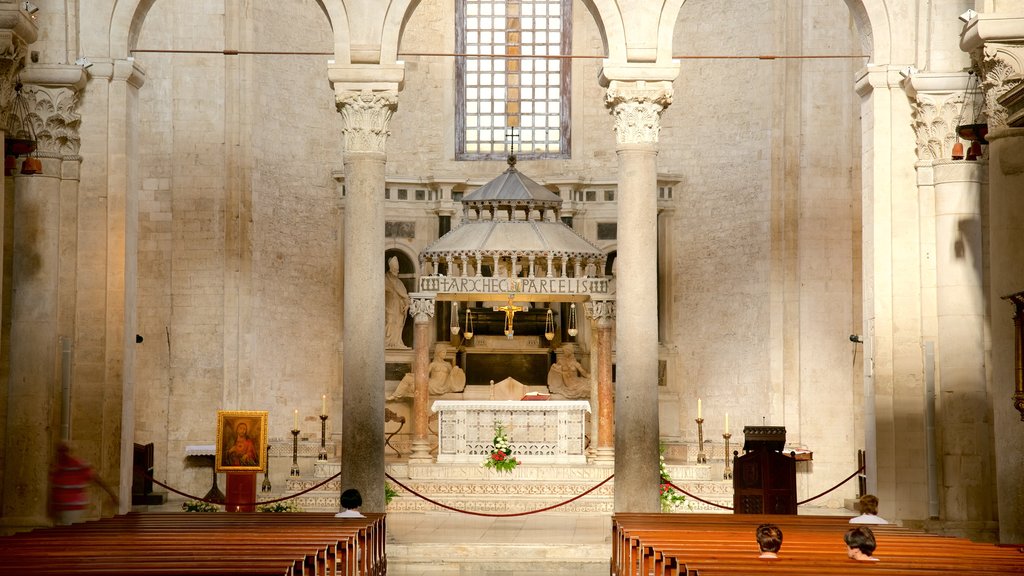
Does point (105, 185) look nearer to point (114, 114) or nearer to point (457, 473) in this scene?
point (114, 114)

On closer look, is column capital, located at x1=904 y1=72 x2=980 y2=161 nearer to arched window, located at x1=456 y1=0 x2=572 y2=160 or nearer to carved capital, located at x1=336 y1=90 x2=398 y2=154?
carved capital, located at x1=336 y1=90 x2=398 y2=154

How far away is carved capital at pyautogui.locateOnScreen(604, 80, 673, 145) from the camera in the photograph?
15.6m

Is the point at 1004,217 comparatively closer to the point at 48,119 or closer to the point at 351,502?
the point at 351,502

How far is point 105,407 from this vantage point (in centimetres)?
1527

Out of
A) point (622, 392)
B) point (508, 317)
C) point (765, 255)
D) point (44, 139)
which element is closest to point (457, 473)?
point (508, 317)

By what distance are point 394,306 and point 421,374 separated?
389 cm

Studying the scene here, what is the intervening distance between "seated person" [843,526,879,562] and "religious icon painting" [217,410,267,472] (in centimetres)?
914

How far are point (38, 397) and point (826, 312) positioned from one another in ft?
38.8

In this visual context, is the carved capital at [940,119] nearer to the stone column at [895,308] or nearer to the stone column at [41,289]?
the stone column at [895,308]

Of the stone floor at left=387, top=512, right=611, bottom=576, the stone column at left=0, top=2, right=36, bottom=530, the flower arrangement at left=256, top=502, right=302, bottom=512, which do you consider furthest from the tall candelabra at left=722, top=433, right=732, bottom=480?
the stone column at left=0, top=2, right=36, bottom=530

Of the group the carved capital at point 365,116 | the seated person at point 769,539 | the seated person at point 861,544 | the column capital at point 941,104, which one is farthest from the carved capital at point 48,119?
the seated person at point 861,544

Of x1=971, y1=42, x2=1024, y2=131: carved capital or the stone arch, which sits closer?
x1=971, y1=42, x2=1024, y2=131: carved capital

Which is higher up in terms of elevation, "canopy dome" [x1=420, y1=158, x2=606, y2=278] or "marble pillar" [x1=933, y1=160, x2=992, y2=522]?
"canopy dome" [x1=420, y1=158, x2=606, y2=278]

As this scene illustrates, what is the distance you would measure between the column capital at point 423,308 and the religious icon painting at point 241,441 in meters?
4.06
